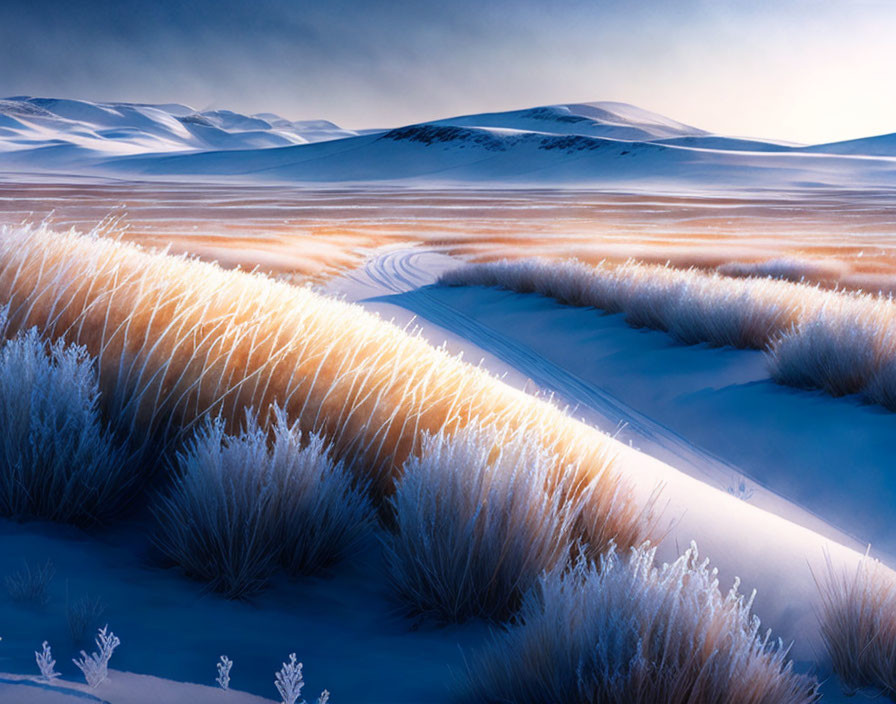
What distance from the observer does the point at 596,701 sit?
1.49 metres

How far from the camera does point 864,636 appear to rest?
1.89 m

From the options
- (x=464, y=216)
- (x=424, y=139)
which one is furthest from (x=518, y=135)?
(x=464, y=216)

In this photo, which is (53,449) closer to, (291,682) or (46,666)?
(46,666)

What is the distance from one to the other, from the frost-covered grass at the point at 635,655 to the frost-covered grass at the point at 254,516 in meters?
0.75

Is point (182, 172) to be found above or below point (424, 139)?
below

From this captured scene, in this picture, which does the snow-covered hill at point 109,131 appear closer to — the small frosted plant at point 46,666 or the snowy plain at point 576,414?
the snowy plain at point 576,414

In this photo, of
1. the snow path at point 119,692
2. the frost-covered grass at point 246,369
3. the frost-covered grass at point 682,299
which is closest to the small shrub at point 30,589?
the snow path at point 119,692

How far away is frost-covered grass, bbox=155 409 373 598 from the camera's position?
2.01 meters

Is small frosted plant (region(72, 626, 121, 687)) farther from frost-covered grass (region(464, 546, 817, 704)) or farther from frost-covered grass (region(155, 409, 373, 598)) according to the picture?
frost-covered grass (region(464, 546, 817, 704))

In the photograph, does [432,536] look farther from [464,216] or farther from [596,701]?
[464,216]

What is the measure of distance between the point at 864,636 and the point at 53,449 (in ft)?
7.93

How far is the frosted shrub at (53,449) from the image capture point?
84.0 inches

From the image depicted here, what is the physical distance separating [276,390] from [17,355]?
925mm

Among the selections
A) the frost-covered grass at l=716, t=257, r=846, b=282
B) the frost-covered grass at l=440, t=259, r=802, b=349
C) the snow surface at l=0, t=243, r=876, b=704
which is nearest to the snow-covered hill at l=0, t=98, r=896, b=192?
the frost-covered grass at l=716, t=257, r=846, b=282
